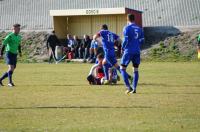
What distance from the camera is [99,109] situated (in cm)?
1231

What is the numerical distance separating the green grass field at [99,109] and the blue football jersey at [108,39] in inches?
56.4

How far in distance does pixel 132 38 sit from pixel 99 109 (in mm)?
4125

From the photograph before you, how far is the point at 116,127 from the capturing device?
9.84 meters

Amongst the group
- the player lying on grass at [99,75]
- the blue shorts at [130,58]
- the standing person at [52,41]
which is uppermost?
the standing person at [52,41]

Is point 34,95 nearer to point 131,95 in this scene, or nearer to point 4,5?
point 131,95

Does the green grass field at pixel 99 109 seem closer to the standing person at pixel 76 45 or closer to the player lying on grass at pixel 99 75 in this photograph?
the player lying on grass at pixel 99 75

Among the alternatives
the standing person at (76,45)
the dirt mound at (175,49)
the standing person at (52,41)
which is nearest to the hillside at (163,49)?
the dirt mound at (175,49)

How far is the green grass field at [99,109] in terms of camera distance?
9992 mm

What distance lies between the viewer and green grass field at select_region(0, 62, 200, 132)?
999 cm

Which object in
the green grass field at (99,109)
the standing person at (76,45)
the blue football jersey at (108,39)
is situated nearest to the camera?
the green grass field at (99,109)

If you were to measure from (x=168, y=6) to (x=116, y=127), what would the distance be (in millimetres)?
36177

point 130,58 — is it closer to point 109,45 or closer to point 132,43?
point 132,43

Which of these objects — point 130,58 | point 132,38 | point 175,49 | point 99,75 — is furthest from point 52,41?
point 132,38

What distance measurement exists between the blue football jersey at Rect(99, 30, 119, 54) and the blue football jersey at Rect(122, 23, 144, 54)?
2623 mm
